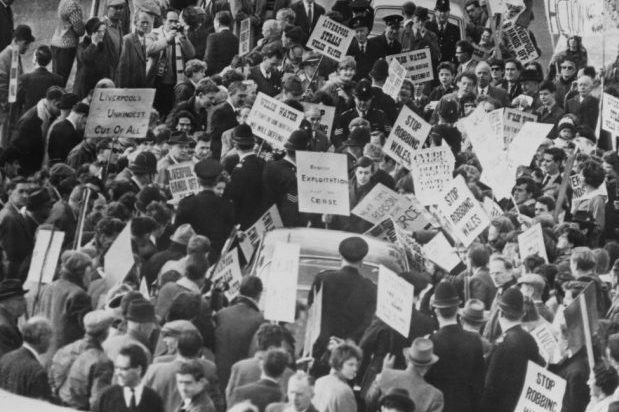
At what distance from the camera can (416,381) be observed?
45.7ft

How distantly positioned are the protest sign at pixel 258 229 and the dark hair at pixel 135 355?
4166mm

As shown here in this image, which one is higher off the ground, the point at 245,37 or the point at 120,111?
the point at 245,37

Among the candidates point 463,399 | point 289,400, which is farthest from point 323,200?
point 289,400

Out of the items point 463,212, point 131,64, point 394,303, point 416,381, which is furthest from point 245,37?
point 416,381

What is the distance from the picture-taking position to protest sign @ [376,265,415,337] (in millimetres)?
14406

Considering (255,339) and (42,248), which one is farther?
(42,248)

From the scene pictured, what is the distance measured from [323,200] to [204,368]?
194 inches

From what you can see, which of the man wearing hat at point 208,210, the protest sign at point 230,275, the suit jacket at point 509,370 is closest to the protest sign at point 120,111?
the man wearing hat at point 208,210

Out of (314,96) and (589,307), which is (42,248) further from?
(314,96)

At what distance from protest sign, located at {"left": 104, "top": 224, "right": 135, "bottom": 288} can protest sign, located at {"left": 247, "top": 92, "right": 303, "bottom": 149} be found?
455 centimetres

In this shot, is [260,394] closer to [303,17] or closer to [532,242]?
[532,242]

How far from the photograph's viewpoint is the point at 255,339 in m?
14.5

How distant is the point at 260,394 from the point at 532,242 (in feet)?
17.8

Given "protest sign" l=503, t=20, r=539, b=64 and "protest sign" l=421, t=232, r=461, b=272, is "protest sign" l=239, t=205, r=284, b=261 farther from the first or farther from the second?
"protest sign" l=503, t=20, r=539, b=64
